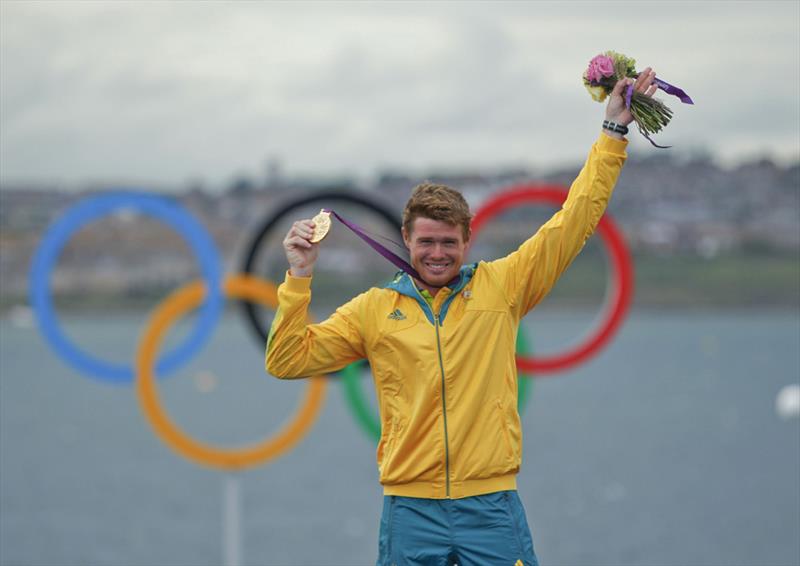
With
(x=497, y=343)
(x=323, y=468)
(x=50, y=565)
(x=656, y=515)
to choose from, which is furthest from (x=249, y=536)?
(x=497, y=343)

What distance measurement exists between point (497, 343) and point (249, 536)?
33.8 metres

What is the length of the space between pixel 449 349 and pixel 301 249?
739mm

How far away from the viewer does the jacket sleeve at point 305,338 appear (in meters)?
5.25

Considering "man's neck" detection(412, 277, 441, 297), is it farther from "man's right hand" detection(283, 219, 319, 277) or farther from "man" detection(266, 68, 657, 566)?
"man's right hand" detection(283, 219, 319, 277)

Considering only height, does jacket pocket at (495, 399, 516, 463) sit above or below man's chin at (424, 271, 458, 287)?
below

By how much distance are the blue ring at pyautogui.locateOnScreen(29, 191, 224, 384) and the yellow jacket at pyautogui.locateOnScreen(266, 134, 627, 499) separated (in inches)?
300

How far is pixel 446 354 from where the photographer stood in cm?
529

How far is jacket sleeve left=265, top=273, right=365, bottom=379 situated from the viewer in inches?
207

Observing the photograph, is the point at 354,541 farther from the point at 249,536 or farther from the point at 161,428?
the point at 161,428

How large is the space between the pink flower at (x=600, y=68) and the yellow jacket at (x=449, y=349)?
346 mm

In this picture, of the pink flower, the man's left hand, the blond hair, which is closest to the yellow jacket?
the man's left hand

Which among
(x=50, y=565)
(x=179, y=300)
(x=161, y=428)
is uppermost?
(x=179, y=300)

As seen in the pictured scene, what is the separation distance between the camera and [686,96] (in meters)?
5.62

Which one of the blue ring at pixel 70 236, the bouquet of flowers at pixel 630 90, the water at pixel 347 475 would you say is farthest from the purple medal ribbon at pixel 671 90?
the water at pixel 347 475
